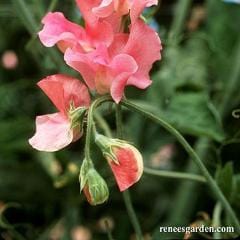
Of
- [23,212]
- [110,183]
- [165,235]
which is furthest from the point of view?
[23,212]

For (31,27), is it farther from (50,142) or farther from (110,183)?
(50,142)

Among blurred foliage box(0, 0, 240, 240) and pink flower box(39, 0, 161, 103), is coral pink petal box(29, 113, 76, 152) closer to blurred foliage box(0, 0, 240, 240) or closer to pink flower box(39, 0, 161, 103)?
pink flower box(39, 0, 161, 103)

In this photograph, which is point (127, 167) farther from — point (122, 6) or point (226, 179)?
point (226, 179)

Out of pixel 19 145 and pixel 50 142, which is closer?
pixel 50 142

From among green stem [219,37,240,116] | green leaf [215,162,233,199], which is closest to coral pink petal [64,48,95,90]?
green leaf [215,162,233,199]

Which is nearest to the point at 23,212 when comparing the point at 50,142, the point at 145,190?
the point at 145,190

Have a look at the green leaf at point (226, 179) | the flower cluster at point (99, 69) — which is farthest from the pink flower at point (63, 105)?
the green leaf at point (226, 179)

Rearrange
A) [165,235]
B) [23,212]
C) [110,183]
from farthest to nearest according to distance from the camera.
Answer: [23,212] < [110,183] < [165,235]

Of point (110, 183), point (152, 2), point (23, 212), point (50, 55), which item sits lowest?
point (23, 212)
